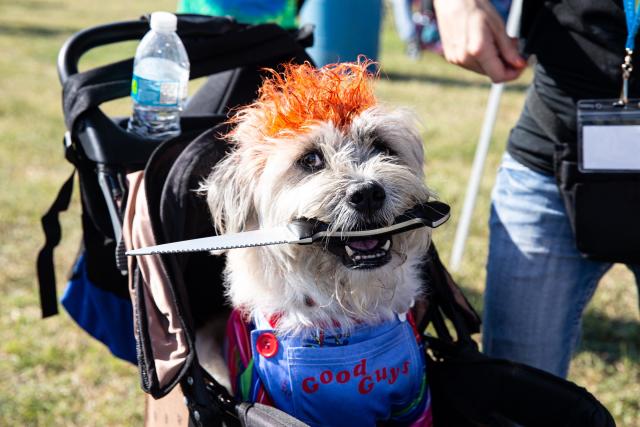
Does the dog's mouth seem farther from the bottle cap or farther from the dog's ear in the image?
the bottle cap

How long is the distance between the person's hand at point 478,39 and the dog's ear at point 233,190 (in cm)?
70

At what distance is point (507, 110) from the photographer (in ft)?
28.6

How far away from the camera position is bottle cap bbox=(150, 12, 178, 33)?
95.0 inches

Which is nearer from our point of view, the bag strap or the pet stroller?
the pet stroller

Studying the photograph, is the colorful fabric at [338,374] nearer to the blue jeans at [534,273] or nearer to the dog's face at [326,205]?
the dog's face at [326,205]

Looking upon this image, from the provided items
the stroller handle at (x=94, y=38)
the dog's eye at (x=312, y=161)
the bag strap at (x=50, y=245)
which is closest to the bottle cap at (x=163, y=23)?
the stroller handle at (x=94, y=38)

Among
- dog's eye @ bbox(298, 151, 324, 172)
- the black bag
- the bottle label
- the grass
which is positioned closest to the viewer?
dog's eye @ bbox(298, 151, 324, 172)

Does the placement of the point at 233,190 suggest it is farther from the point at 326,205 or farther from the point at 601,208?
the point at 601,208

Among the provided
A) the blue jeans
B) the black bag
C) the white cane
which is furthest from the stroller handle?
the white cane

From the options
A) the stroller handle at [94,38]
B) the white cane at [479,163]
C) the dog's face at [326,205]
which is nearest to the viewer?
the dog's face at [326,205]

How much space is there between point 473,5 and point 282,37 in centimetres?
78

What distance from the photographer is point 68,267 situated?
184 inches

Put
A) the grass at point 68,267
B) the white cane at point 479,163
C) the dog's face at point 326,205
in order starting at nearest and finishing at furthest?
the dog's face at point 326,205 → the grass at point 68,267 → the white cane at point 479,163

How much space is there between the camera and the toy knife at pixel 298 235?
186 cm
